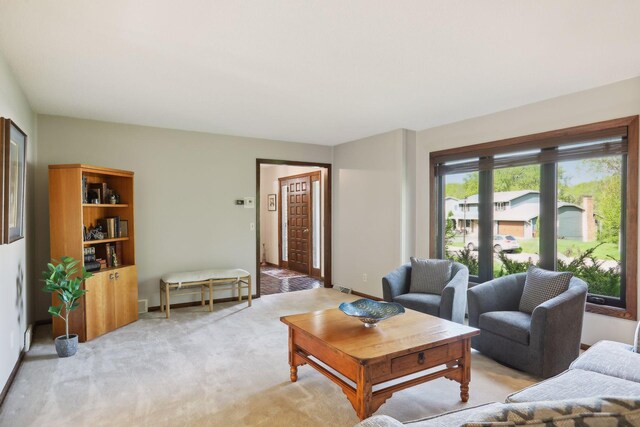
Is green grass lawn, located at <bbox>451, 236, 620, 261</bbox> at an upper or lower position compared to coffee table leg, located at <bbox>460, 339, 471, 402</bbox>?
upper

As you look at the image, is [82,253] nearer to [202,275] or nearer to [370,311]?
[202,275]

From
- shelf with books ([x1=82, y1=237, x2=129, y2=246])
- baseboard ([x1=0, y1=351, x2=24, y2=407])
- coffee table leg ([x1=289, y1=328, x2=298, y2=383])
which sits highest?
shelf with books ([x1=82, y1=237, x2=129, y2=246])

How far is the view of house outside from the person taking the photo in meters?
3.46

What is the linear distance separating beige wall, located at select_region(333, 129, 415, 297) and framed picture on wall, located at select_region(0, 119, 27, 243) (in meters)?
4.07

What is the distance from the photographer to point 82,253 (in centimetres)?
383

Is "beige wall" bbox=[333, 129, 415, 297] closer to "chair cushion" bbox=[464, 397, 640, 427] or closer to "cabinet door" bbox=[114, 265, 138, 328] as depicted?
"cabinet door" bbox=[114, 265, 138, 328]

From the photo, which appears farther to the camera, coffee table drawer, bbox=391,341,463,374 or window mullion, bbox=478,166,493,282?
window mullion, bbox=478,166,493,282

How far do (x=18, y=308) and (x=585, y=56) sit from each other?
507 cm

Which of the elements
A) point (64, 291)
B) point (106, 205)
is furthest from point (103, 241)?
point (64, 291)

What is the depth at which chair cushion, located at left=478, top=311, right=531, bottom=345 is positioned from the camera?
295 centimetres

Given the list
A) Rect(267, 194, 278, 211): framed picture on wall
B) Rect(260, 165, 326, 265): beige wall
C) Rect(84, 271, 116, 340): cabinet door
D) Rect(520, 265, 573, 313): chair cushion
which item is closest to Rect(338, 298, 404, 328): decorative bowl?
Rect(520, 265, 573, 313): chair cushion

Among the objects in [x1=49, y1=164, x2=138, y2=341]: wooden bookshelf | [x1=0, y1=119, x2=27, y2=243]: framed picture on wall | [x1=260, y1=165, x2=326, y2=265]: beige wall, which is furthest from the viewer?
[x1=260, y1=165, x2=326, y2=265]: beige wall

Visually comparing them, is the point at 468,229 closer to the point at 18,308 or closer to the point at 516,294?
the point at 516,294

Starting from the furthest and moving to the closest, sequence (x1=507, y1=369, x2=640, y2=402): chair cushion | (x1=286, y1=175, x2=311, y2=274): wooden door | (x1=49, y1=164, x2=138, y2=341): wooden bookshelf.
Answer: (x1=286, y1=175, x2=311, y2=274): wooden door → (x1=49, y1=164, x2=138, y2=341): wooden bookshelf → (x1=507, y1=369, x2=640, y2=402): chair cushion
